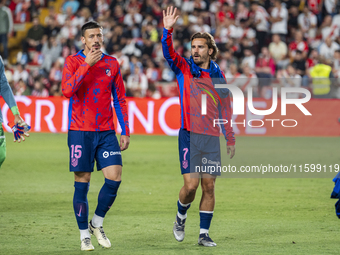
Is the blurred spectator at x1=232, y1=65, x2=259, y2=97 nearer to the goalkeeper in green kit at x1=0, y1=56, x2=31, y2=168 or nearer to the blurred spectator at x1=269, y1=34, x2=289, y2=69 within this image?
the blurred spectator at x1=269, y1=34, x2=289, y2=69

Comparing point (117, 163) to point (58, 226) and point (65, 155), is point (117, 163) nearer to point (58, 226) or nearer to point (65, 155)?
point (58, 226)

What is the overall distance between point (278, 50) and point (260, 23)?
5.22 feet

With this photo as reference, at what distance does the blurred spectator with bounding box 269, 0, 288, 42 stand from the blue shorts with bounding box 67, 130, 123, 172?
16312 millimetres

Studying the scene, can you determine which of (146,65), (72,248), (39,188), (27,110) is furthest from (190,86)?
(146,65)

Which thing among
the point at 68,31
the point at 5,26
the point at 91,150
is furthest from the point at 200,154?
the point at 5,26

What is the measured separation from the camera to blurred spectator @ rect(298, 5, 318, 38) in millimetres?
21047

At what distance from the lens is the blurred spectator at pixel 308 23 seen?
69.1 feet

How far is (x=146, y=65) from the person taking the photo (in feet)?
69.1

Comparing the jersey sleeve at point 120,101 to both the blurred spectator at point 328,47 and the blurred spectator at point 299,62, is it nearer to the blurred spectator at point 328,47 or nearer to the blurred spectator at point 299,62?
the blurred spectator at point 299,62

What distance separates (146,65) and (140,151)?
7.05 m

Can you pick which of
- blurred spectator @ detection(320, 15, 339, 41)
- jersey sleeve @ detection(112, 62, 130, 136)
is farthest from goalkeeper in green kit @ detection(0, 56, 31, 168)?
blurred spectator @ detection(320, 15, 339, 41)

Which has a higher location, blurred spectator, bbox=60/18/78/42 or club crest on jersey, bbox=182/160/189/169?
blurred spectator, bbox=60/18/78/42

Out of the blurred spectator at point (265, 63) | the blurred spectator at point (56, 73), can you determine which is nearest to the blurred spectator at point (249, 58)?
the blurred spectator at point (265, 63)

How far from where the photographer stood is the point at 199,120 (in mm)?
5898
